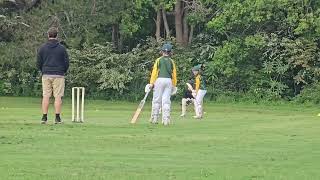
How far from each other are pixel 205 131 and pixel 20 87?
26400 millimetres

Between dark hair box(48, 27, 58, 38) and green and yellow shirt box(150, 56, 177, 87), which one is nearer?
dark hair box(48, 27, 58, 38)

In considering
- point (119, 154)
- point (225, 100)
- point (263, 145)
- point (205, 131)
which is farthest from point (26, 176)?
point (225, 100)

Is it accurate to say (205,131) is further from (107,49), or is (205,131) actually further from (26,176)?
(107,49)

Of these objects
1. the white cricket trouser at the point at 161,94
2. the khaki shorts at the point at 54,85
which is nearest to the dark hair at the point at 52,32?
the khaki shorts at the point at 54,85

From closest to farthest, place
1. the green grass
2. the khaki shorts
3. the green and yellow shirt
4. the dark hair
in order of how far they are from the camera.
A: the green grass < the dark hair < the khaki shorts < the green and yellow shirt

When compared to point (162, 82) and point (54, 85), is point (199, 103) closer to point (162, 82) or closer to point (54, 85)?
point (162, 82)

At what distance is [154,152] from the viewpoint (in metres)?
13.1

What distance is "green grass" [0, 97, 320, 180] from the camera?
1070 cm

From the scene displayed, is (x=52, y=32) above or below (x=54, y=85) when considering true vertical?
above

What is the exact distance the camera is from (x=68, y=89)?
139ft

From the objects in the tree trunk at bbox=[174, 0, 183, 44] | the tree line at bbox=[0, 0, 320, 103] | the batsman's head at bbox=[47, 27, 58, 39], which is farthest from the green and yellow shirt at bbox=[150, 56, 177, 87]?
the tree trunk at bbox=[174, 0, 183, 44]

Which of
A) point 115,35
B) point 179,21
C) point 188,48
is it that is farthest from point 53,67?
point 115,35

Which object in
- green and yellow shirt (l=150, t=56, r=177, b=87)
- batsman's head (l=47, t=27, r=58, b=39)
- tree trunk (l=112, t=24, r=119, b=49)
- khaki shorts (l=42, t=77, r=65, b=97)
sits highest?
tree trunk (l=112, t=24, r=119, b=49)

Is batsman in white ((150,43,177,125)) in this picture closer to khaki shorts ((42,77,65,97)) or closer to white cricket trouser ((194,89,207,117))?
khaki shorts ((42,77,65,97))
